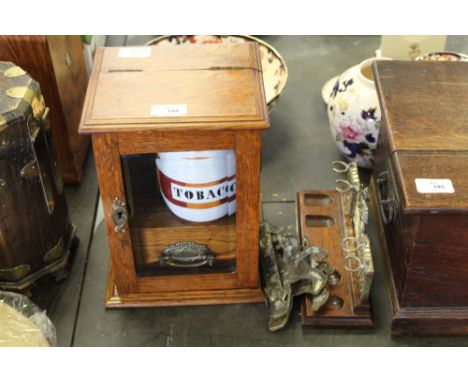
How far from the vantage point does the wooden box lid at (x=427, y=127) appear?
3.57 ft

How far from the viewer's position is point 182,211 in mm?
1250

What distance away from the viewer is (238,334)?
1.32m

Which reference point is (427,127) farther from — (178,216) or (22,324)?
(22,324)

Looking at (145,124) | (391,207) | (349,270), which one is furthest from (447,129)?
(145,124)

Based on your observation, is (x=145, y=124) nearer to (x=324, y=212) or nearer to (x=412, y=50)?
(x=324, y=212)

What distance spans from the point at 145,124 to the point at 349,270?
0.52 m

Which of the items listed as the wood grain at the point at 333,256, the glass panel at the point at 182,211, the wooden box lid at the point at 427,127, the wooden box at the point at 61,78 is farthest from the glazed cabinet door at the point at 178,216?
the wooden box at the point at 61,78

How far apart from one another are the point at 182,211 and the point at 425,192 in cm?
45

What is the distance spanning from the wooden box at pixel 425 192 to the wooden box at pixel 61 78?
2.38 feet

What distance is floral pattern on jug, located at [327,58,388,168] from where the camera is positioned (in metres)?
1.56

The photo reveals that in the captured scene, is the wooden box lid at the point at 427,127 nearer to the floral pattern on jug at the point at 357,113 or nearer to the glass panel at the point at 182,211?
the floral pattern on jug at the point at 357,113

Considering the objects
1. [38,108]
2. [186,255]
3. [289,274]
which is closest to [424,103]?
[289,274]

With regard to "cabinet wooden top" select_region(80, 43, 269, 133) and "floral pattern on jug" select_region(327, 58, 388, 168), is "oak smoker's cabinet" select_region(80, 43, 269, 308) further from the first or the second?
"floral pattern on jug" select_region(327, 58, 388, 168)

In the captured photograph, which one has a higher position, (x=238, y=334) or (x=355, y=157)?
(x=355, y=157)
